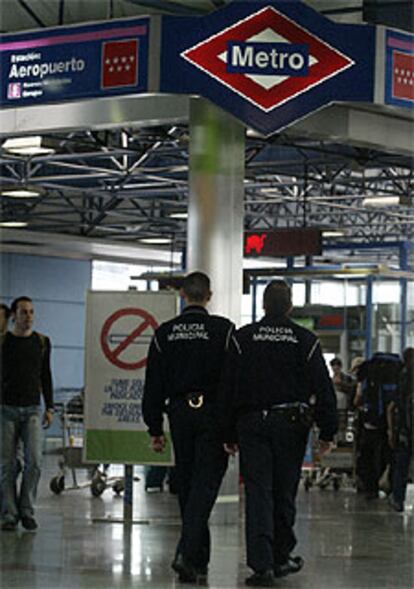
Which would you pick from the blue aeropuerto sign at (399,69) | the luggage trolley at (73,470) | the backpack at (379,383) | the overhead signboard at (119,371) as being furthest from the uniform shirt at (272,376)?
the backpack at (379,383)

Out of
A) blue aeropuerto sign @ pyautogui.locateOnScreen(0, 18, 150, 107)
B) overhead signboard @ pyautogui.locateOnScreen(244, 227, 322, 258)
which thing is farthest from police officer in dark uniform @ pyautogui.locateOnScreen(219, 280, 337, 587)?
overhead signboard @ pyautogui.locateOnScreen(244, 227, 322, 258)

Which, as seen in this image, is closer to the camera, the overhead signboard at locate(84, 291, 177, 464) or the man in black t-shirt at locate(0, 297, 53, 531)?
the man in black t-shirt at locate(0, 297, 53, 531)

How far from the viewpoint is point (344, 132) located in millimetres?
13859

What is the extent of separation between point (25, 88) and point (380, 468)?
7.13m

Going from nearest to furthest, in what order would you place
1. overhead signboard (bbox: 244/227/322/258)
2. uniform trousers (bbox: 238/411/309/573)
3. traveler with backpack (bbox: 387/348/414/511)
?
uniform trousers (bbox: 238/411/309/573) → traveler with backpack (bbox: 387/348/414/511) → overhead signboard (bbox: 244/227/322/258)

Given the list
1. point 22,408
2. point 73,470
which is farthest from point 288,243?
point 22,408

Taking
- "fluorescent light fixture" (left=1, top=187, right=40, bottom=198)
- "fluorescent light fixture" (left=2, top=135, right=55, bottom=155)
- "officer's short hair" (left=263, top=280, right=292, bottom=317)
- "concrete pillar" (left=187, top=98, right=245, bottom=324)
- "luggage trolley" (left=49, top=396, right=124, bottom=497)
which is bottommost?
"luggage trolley" (left=49, top=396, right=124, bottom=497)

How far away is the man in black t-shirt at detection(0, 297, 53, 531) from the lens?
11617 mm

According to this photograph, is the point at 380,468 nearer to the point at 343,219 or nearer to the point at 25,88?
the point at 25,88

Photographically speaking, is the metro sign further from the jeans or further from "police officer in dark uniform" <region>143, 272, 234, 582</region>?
"police officer in dark uniform" <region>143, 272, 234, 582</region>

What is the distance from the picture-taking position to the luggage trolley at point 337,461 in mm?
18625

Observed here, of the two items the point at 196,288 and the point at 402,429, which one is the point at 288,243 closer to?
the point at 402,429

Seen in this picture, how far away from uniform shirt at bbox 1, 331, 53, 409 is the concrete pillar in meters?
2.02

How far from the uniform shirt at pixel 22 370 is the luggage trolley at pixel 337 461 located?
23.8 ft
